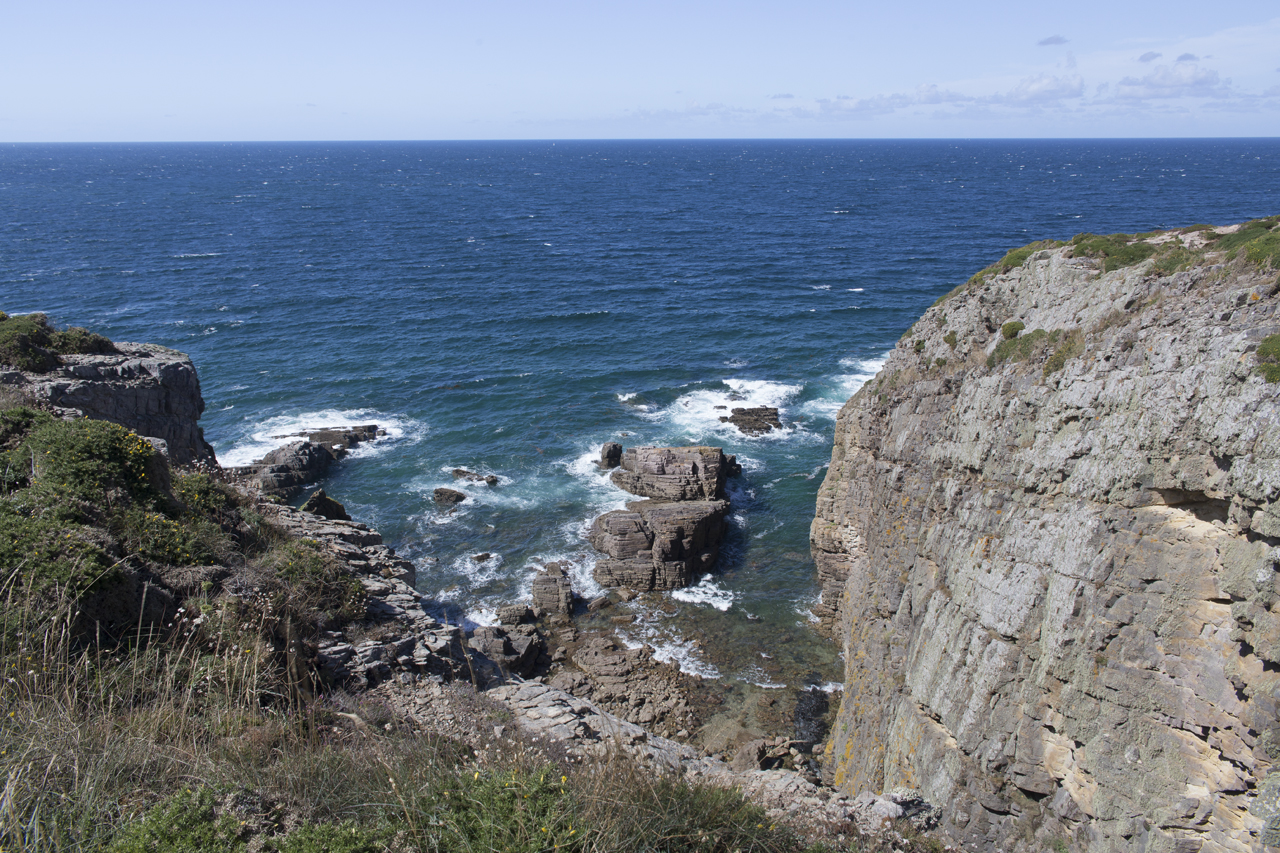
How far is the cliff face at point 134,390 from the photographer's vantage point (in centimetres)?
2636

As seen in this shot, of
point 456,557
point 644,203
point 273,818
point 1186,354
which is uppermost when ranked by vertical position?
point 644,203

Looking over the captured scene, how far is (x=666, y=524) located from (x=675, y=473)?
627 centimetres

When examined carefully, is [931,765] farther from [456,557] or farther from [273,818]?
[456,557]

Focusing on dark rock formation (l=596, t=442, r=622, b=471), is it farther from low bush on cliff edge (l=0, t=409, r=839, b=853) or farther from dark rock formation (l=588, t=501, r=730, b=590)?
→ low bush on cliff edge (l=0, t=409, r=839, b=853)

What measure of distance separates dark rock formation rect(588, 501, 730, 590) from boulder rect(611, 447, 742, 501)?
97.6 inches

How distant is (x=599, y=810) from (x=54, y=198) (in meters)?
218

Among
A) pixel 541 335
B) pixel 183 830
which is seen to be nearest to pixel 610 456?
pixel 541 335

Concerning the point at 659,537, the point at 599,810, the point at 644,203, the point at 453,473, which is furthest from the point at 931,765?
the point at 644,203

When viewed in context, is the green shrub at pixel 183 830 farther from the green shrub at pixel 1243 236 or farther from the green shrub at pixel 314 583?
the green shrub at pixel 1243 236

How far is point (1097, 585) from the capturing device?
1488 cm

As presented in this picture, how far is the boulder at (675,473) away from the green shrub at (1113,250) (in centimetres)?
2419

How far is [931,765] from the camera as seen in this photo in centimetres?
1761

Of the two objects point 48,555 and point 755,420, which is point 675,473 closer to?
point 755,420

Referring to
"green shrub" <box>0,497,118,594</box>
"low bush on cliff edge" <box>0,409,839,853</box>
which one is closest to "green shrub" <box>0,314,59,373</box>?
Answer: "low bush on cliff edge" <box>0,409,839,853</box>
